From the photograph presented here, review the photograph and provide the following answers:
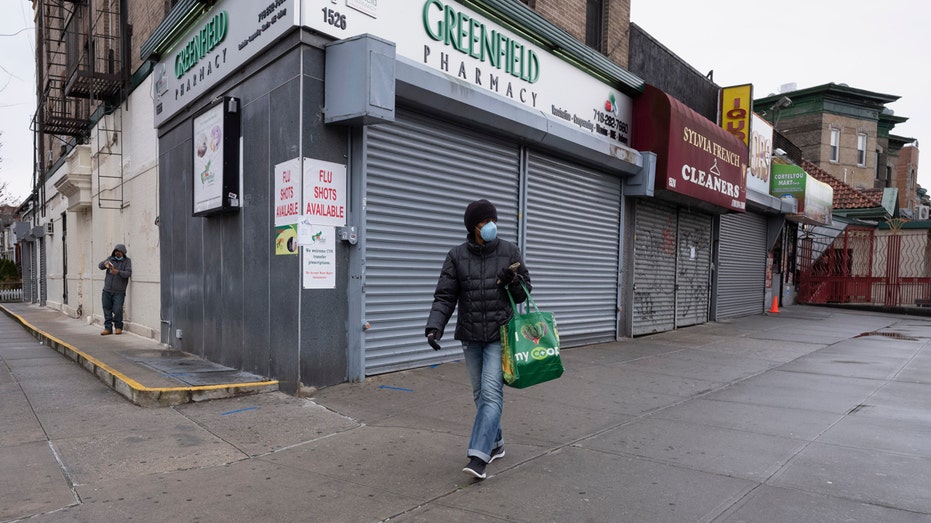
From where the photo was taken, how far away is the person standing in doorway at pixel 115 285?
11.7 metres

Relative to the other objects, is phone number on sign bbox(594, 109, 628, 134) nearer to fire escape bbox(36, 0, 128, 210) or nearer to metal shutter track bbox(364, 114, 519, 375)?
metal shutter track bbox(364, 114, 519, 375)

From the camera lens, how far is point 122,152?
514 inches

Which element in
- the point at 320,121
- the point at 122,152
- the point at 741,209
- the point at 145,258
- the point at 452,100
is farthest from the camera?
the point at 741,209

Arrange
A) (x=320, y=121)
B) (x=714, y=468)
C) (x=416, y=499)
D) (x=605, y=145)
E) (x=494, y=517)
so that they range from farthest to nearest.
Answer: (x=605, y=145) → (x=320, y=121) → (x=714, y=468) → (x=416, y=499) → (x=494, y=517)

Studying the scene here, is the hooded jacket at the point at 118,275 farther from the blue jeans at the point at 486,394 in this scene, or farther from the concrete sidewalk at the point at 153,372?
the blue jeans at the point at 486,394

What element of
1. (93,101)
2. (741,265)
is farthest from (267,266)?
(741,265)

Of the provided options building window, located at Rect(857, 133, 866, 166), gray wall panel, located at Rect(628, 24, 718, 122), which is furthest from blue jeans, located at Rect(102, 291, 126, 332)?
building window, located at Rect(857, 133, 866, 166)

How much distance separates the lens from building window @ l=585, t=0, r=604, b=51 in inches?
472

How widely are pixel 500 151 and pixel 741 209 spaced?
28.0 feet

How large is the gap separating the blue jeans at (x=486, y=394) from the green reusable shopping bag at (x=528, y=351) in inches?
2.9

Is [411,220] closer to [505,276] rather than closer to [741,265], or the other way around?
[505,276]

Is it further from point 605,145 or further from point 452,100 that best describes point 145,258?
point 605,145

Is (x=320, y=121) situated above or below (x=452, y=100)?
below

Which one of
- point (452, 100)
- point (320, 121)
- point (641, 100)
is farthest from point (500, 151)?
point (641, 100)
